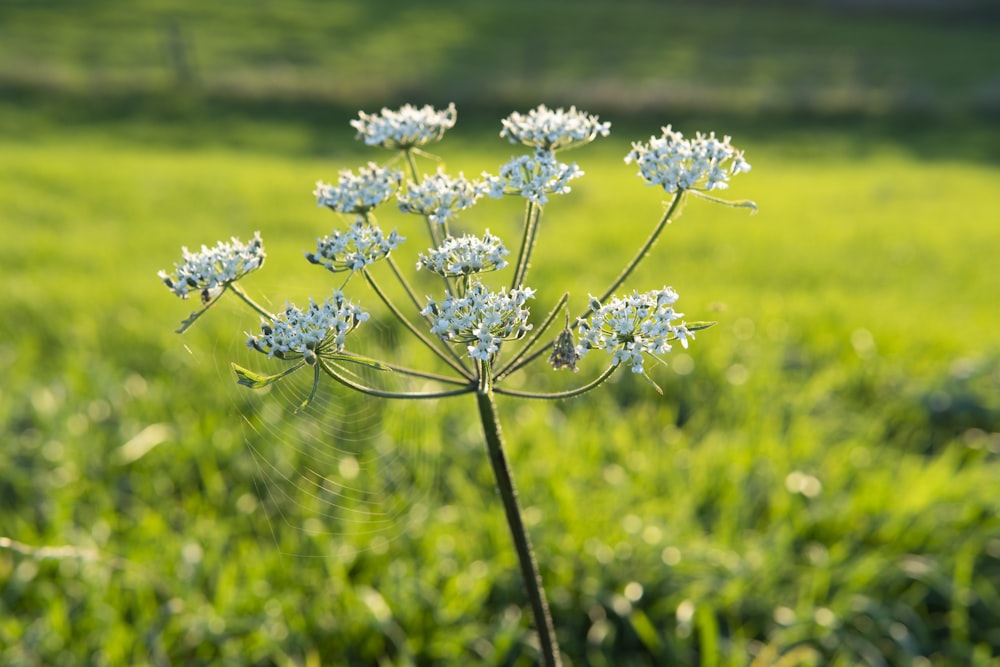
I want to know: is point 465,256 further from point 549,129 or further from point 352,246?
point 549,129

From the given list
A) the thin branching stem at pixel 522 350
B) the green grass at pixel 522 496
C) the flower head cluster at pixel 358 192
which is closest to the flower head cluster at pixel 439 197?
the flower head cluster at pixel 358 192

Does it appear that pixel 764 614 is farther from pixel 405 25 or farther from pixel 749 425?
pixel 405 25

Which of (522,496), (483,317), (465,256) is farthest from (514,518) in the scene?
(522,496)

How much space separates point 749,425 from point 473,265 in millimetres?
5244

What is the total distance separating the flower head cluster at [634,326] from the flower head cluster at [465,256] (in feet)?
0.76

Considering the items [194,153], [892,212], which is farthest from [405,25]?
[892,212]

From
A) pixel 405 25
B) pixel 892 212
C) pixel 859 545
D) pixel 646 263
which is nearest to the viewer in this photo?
pixel 859 545

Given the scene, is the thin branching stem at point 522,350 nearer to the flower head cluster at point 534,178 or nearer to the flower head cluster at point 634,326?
the flower head cluster at point 634,326

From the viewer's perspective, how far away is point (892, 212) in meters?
16.6

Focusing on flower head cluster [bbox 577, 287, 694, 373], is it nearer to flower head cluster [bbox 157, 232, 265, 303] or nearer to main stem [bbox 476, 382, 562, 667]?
main stem [bbox 476, 382, 562, 667]

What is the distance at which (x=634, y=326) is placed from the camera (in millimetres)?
1633

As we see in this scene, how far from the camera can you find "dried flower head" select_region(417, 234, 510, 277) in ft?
5.53

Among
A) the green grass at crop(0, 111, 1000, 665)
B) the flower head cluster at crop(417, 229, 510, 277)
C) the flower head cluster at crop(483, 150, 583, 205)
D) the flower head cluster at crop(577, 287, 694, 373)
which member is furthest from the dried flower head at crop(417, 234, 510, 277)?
the green grass at crop(0, 111, 1000, 665)

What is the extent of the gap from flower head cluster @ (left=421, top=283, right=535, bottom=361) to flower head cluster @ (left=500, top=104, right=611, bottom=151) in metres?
0.55
